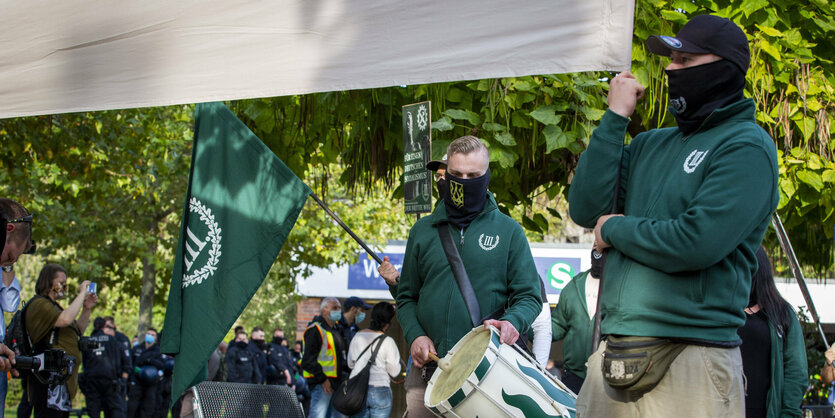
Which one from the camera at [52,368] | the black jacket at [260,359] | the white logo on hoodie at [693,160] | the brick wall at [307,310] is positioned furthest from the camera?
the brick wall at [307,310]

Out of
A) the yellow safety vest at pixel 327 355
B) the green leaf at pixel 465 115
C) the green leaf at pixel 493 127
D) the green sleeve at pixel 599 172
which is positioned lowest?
the yellow safety vest at pixel 327 355

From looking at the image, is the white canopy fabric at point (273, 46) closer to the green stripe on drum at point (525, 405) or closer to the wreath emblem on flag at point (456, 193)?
the green stripe on drum at point (525, 405)

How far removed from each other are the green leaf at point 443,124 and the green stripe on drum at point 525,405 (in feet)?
10.8

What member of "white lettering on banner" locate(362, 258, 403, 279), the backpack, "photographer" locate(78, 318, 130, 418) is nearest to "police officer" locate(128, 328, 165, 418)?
"photographer" locate(78, 318, 130, 418)

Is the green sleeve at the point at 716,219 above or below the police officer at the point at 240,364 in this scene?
above

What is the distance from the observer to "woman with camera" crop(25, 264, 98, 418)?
854 centimetres

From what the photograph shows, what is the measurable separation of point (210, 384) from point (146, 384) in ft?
40.3

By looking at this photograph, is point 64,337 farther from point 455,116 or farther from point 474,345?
point 474,345

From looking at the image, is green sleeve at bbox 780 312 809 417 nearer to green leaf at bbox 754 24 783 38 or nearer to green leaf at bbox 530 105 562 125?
green leaf at bbox 530 105 562 125

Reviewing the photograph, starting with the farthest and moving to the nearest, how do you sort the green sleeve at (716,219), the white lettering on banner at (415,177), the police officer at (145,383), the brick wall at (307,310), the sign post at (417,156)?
the brick wall at (307,310) < the police officer at (145,383) < the white lettering on banner at (415,177) < the sign post at (417,156) < the green sleeve at (716,219)

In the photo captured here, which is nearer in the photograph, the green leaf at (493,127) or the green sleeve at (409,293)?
the green sleeve at (409,293)

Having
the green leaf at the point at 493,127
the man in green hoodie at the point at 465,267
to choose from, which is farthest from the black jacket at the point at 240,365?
the man in green hoodie at the point at 465,267

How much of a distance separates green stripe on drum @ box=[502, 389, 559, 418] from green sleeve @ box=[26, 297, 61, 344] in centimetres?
580

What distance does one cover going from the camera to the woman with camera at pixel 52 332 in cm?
854
